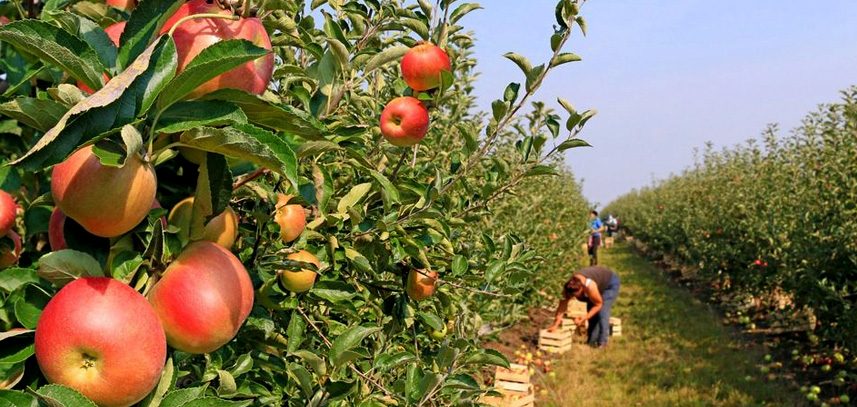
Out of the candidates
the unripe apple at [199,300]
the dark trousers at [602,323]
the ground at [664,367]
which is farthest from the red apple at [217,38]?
the dark trousers at [602,323]

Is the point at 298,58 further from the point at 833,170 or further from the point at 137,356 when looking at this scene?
the point at 833,170

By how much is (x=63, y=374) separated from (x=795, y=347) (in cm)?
876

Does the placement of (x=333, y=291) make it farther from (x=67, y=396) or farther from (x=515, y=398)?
(x=515, y=398)

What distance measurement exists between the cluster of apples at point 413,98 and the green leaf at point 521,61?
169mm

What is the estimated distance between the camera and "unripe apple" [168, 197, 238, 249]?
88 cm

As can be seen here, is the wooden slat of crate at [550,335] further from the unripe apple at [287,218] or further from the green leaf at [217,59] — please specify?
the green leaf at [217,59]

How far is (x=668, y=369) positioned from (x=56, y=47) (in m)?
Result: 7.55

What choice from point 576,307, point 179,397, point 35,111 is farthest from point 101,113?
point 576,307

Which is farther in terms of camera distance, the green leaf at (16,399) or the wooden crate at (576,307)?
the wooden crate at (576,307)

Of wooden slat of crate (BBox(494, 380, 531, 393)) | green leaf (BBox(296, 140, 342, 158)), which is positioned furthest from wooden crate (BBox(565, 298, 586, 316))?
green leaf (BBox(296, 140, 342, 158))

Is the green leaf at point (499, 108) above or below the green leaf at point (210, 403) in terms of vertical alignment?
above

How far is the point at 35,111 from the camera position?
72cm

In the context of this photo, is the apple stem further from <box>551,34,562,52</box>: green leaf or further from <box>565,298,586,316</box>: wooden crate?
<box>565,298,586,316</box>: wooden crate

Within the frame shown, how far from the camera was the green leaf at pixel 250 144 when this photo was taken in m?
0.72
